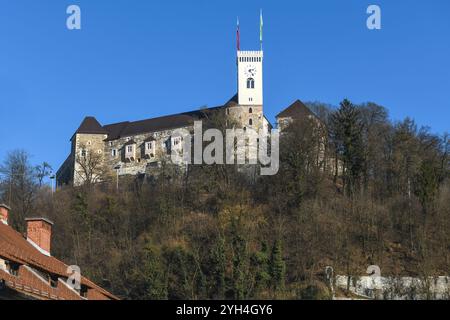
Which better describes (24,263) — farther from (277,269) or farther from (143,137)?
(143,137)

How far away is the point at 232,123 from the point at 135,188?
1086cm

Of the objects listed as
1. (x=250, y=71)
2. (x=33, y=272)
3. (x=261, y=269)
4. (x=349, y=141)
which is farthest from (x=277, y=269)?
(x=250, y=71)

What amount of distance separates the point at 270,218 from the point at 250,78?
119 ft

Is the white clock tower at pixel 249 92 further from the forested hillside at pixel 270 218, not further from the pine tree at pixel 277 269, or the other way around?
the pine tree at pixel 277 269

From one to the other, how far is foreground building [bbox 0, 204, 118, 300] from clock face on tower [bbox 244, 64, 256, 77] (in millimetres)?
68974

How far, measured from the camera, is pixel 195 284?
168ft

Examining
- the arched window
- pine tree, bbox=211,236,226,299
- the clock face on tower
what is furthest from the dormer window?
pine tree, bbox=211,236,226,299

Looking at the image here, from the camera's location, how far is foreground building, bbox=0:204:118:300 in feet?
70.7

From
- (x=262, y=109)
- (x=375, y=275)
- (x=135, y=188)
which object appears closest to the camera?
(x=375, y=275)

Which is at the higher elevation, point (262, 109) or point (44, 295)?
point (262, 109)

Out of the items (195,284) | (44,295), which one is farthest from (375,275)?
(44,295)

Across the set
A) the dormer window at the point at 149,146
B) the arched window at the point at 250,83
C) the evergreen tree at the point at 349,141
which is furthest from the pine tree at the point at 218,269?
the dormer window at the point at 149,146
